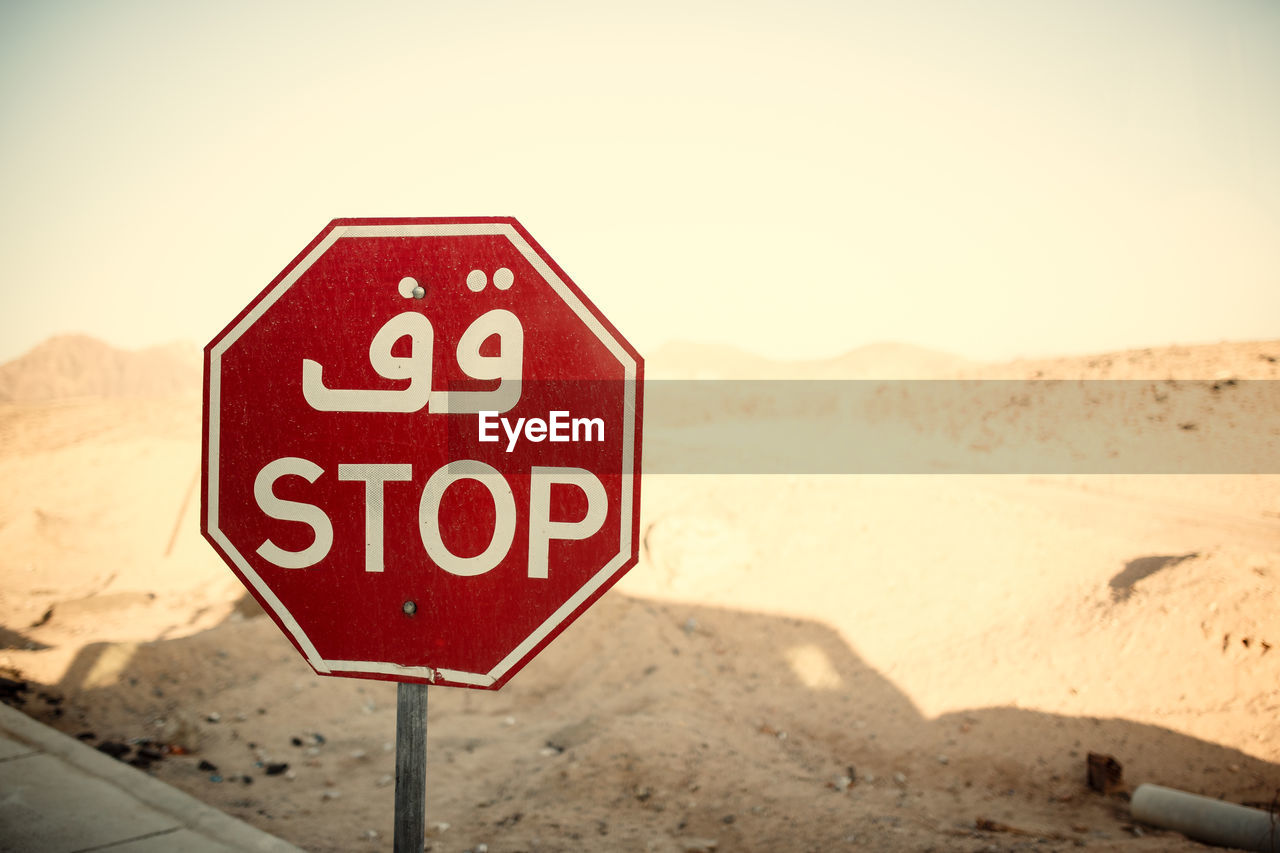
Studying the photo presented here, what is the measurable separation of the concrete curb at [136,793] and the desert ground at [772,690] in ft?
2.83

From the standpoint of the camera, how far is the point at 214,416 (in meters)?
1.46

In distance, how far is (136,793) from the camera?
11.3 feet

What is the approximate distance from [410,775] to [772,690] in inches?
227

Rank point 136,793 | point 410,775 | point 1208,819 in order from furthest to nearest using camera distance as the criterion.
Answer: point 1208,819, point 136,793, point 410,775

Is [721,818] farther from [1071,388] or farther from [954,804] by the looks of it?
[1071,388]

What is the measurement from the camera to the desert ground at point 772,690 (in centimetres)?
453

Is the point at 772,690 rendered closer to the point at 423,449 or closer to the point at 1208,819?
the point at 1208,819

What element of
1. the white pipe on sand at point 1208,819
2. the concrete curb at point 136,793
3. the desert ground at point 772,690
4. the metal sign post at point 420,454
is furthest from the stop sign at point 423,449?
the white pipe on sand at point 1208,819

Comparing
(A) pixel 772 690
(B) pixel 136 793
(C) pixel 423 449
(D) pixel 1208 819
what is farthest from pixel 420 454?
(A) pixel 772 690

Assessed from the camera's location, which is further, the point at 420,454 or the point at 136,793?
the point at 136,793

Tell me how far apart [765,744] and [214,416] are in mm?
5185

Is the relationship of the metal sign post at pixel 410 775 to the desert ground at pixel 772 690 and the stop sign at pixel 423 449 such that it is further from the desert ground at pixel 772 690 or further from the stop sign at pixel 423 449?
the desert ground at pixel 772 690

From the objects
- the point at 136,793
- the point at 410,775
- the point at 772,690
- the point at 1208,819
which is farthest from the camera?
the point at 772,690

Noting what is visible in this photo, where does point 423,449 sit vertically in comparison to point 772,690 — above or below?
above
